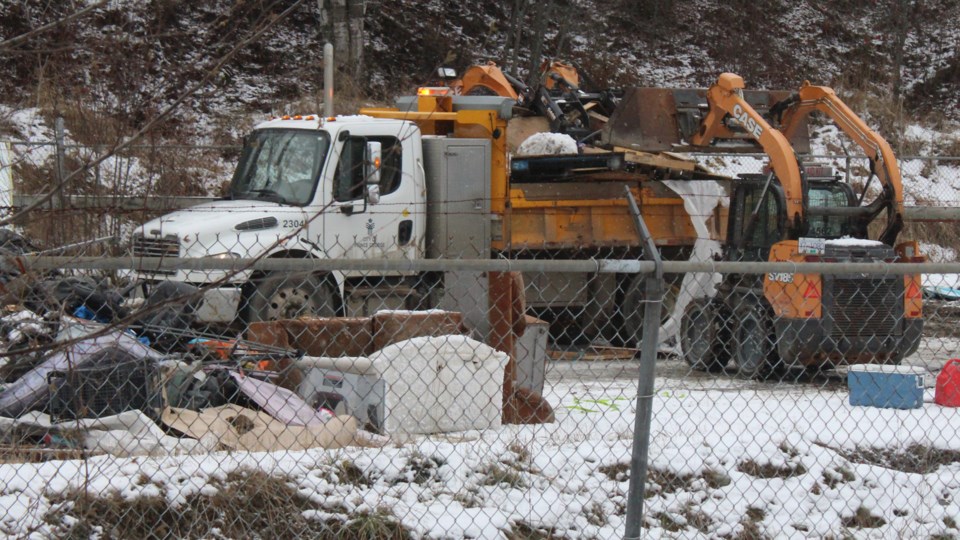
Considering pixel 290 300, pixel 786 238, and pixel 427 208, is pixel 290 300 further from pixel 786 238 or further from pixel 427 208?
pixel 786 238

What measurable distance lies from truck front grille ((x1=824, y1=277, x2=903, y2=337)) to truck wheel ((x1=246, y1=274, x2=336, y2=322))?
15.2 ft

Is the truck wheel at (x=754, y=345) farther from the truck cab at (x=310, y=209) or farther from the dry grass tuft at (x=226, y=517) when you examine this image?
the dry grass tuft at (x=226, y=517)

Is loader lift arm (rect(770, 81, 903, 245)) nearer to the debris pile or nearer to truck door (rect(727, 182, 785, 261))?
truck door (rect(727, 182, 785, 261))

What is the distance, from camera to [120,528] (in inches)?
203

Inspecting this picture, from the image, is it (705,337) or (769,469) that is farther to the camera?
(705,337)

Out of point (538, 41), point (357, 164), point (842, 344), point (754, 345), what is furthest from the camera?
point (538, 41)

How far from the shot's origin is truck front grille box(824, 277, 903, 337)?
32.9 feet

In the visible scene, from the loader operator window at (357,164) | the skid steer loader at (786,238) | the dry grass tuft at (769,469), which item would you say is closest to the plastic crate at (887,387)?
the skid steer loader at (786,238)

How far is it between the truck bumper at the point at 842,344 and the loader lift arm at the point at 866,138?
104 centimetres

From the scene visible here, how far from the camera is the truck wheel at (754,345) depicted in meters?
10.5

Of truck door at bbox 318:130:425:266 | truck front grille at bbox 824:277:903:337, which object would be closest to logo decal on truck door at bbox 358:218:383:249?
truck door at bbox 318:130:425:266

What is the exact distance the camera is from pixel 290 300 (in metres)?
10.9

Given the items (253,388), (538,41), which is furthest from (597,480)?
(538,41)

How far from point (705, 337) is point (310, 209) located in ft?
13.6
